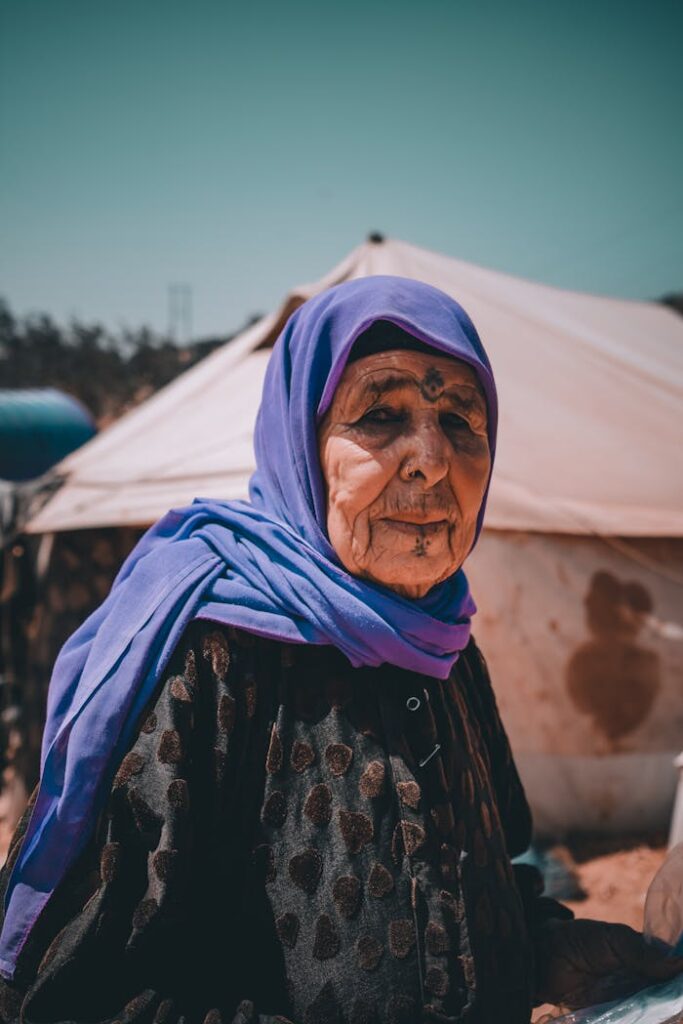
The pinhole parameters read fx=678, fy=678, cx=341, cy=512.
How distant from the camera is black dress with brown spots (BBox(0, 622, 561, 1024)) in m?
0.74

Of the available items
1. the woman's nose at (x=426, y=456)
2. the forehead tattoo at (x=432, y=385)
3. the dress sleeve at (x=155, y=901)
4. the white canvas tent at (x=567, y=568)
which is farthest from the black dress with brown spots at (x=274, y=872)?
the white canvas tent at (x=567, y=568)

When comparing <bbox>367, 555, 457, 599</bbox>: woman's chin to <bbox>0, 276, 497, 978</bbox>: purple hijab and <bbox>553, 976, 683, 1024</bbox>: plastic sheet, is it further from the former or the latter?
<bbox>553, 976, 683, 1024</bbox>: plastic sheet

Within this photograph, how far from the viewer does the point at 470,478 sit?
94cm

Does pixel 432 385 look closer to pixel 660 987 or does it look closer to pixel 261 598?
pixel 261 598

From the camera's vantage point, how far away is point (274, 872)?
2.73 ft

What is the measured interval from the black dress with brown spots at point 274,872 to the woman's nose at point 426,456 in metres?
0.27

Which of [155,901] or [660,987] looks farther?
[660,987]

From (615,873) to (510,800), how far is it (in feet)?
7.25

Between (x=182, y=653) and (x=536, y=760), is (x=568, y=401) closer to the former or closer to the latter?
(x=536, y=760)

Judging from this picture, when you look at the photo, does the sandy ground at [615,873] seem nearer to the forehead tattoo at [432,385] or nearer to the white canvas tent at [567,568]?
the white canvas tent at [567,568]

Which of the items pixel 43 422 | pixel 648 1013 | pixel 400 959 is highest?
pixel 43 422

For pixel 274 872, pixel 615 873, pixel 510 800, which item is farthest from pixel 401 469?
pixel 615 873

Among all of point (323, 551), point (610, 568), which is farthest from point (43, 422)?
point (323, 551)

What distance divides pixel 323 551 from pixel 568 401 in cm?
293
